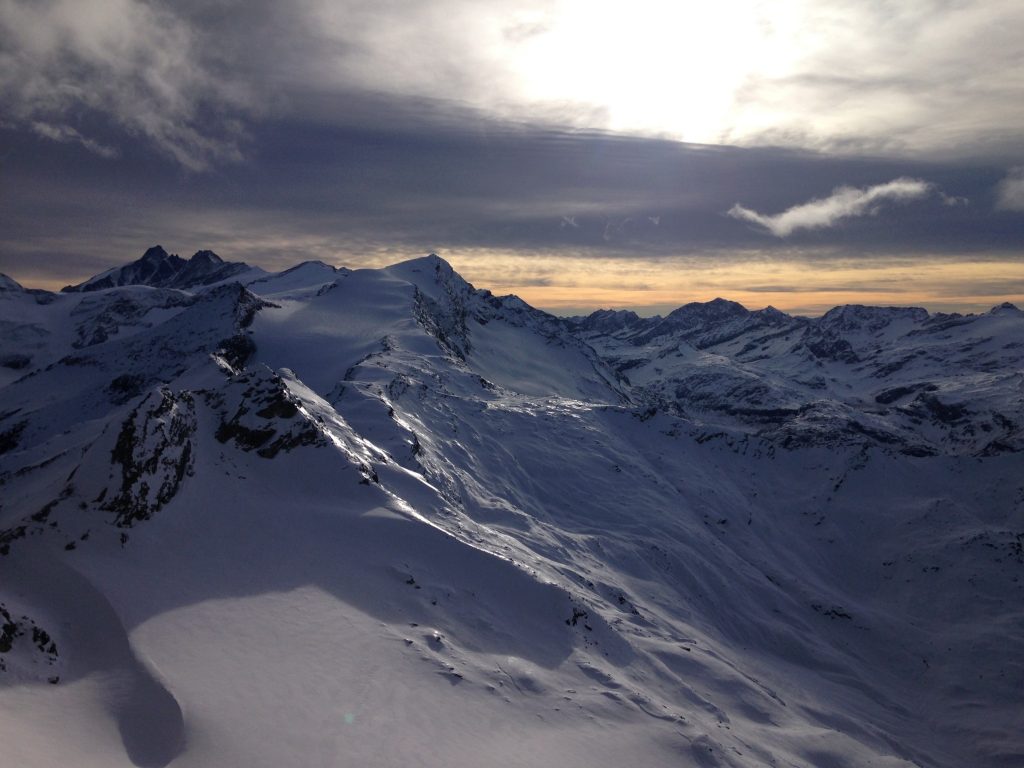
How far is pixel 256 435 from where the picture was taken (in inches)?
→ 1695

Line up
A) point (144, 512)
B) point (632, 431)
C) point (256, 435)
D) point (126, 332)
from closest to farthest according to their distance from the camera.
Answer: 1. point (144, 512)
2. point (256, 435)
3. point (632, 431)
4. point (126, 332)

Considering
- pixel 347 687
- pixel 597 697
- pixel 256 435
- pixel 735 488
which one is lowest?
pixel 735 488

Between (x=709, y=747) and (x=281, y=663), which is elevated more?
(x=281, y=663)

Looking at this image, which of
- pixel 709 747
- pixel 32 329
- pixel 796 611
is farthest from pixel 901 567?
pixel 32 329

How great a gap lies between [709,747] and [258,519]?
29.2 metres

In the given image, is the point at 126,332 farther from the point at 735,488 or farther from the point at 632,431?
the point at 735,488

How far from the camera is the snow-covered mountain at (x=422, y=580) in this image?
971 inches

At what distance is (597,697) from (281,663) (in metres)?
18.1

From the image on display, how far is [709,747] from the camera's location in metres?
35.8

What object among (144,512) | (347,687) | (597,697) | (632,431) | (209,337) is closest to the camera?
(347,687)

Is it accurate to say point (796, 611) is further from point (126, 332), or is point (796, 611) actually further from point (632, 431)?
point (126, 332)

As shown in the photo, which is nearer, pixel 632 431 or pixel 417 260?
pixel 632 431

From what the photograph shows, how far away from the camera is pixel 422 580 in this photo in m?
37.9

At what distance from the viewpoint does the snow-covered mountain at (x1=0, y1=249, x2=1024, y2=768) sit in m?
24.7
